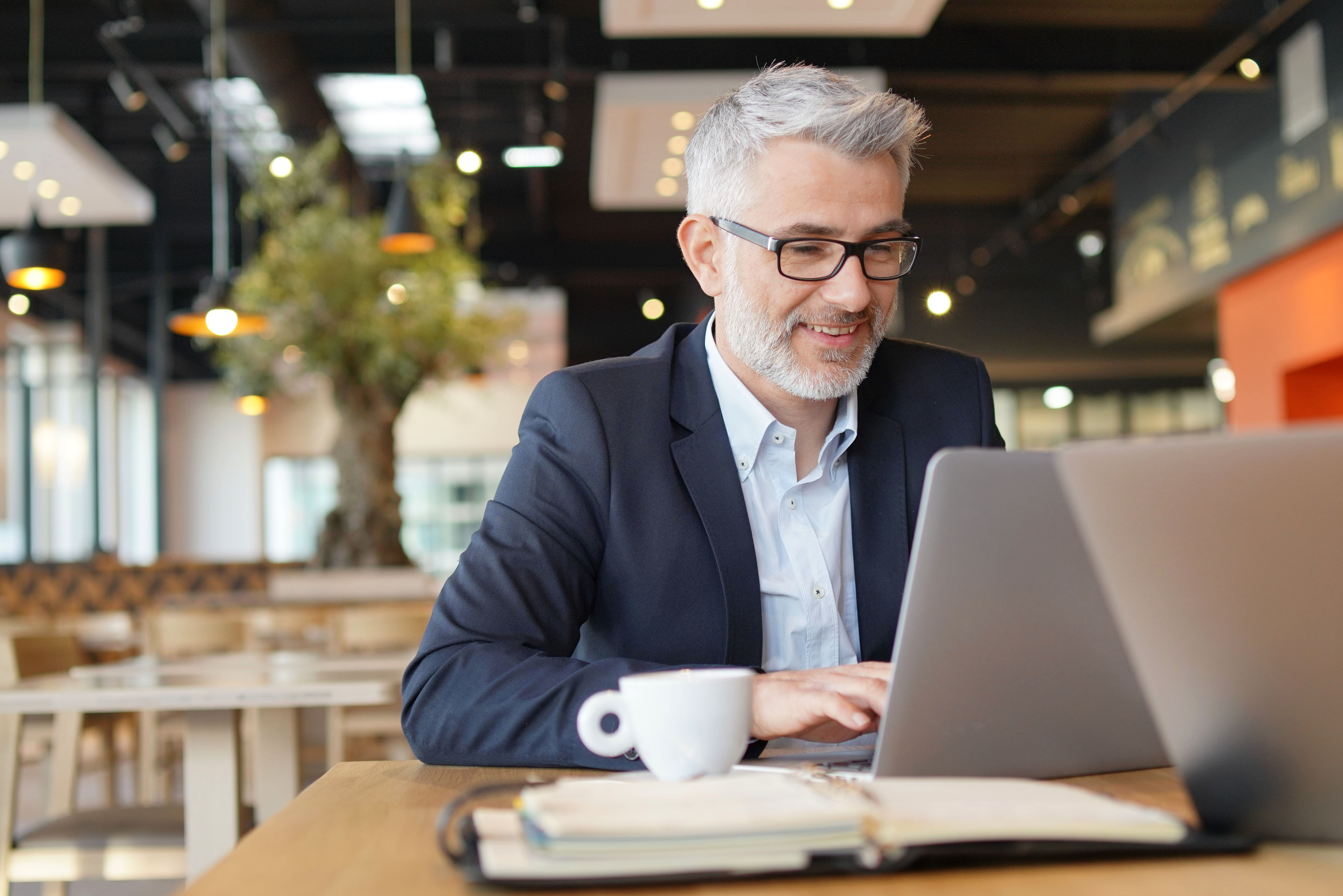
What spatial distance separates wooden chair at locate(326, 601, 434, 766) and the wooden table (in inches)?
124

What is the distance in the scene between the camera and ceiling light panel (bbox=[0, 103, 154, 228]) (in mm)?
6535

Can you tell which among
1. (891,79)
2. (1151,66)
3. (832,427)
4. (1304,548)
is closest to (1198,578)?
(1304,548)

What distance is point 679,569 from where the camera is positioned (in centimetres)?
130

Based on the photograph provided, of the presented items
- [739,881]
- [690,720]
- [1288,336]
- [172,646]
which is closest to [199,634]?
[172,646]

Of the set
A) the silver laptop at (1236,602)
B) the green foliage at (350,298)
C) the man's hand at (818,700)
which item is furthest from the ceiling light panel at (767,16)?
the silver laptop at (1236,602)

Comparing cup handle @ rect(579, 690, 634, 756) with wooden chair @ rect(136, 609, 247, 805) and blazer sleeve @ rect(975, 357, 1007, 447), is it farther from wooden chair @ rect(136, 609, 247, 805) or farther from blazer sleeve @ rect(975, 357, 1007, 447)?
wooden chair @ rect(136, 609, 247, 805)

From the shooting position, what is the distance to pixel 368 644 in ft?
13.6

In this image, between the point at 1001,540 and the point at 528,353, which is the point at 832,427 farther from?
the point at 528,353

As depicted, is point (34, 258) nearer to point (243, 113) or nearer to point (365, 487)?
point (365, 487)

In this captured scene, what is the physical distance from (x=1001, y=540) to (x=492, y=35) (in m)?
8.29

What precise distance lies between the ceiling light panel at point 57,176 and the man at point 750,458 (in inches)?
226

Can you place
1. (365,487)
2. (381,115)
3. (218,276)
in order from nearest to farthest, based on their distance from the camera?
(218,276)
(365,487)
(381,115)

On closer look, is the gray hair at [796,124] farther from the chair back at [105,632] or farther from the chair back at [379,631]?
the chair back at [105,632]

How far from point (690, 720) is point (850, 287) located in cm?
63
